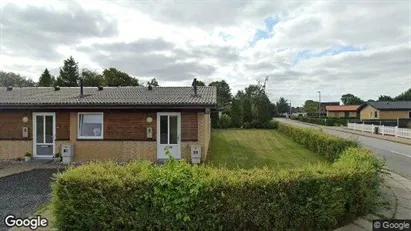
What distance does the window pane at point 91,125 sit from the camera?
1337cm

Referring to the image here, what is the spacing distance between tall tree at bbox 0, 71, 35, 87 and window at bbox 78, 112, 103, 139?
57.5 meters

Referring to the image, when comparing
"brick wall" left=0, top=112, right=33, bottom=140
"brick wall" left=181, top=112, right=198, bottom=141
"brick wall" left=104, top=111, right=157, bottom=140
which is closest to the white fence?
"brick wall" left=181, top=112, right=198, bottom=141

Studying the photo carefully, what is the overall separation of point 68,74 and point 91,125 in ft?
154

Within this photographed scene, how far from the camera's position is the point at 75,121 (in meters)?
13.3

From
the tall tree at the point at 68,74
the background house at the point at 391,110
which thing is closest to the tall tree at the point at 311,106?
the background house at the point at 391,110

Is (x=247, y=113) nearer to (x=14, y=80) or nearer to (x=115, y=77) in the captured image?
(x=115, y=77)

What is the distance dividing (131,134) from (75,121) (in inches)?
105

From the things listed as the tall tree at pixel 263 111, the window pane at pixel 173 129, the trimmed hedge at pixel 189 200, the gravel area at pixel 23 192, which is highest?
the tall tree at pixel 263 111

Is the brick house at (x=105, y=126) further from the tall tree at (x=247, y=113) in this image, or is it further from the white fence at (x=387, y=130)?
the tall tree at (x=247, y=113)

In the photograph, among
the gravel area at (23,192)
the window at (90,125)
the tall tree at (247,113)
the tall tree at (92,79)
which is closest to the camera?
the gravel area at (23,192)

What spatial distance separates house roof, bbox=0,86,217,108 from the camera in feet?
41.9

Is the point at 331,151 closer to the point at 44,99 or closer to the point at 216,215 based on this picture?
the point at 216,215

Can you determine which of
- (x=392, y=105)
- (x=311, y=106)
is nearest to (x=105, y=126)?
(x=392, y=105)

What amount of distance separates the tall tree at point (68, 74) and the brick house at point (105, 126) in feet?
142
